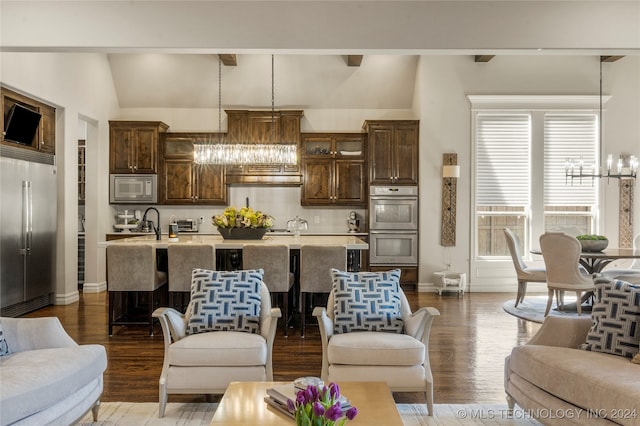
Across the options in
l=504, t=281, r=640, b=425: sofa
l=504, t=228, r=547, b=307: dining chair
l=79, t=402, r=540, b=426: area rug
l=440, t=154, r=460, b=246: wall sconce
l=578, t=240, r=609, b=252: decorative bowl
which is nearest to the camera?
l=504, t=281, r=640, b=425: sofa

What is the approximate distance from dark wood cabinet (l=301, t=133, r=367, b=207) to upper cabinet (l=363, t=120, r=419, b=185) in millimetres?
361

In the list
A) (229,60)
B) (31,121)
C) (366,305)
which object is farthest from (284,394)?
(229,60)

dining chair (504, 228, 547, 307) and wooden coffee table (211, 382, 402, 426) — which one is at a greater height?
dining chair (504, 228, 547, 307)

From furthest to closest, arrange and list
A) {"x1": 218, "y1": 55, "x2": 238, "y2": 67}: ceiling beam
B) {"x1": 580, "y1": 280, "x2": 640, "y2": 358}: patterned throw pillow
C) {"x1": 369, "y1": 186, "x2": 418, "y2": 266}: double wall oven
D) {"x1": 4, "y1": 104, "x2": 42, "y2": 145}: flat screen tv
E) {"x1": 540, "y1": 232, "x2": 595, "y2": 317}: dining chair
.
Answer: {"x1": 369, "y1": 186, "x2": 418, "y2": 266}: double wall oven < {"x1": 218, "y1": 55, "x2": 238, "y2": 67}: ceiling beam < {"x1": 4, "y1": 104, "x2": 42, "y2": 145}: flat screen tv < {"x1": 540, "y1": 232, "x2": 595, "y2": 317}: dining chair < {"x1": 580, "y1": 280, "x2": 640, "y2": 358}: patterned throw pillow

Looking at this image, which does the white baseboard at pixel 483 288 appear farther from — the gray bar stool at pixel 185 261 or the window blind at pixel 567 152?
the gray bar stool at pixel 185 261

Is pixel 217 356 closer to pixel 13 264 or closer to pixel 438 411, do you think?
pixel 438 411

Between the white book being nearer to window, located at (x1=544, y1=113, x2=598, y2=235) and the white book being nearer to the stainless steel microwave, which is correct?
the stainless steel microwave

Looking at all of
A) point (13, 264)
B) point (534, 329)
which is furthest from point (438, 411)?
point (13, 264)

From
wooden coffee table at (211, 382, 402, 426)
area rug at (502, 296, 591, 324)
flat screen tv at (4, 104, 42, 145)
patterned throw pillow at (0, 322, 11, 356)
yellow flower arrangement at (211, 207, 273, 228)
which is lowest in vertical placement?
area rug at (502, 296, 591, 324)

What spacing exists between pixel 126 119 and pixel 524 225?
685 centimetres

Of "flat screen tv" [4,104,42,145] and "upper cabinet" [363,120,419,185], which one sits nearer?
"flat screen tv" [4,104,42,145]

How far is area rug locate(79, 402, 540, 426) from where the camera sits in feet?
10.00

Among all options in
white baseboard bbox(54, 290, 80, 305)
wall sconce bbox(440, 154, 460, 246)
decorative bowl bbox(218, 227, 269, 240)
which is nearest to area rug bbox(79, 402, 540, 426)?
decorative bowl bbox(218, 227, 269, 240)

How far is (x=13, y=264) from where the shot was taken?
5.82m
